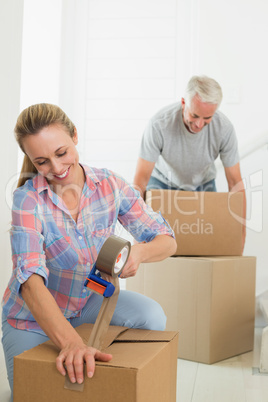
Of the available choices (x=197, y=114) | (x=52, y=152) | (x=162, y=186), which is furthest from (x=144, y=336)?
(x=162, y=186)

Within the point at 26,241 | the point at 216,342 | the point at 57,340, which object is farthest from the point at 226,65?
the point at 57,340

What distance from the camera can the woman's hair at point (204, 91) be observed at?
6.73 feet

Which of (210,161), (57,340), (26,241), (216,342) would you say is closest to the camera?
(57,340)

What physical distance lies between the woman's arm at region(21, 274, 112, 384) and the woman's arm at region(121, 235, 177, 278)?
0.56 ft

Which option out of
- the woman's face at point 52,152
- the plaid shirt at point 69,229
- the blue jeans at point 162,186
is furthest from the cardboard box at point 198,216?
the woman's face at point 52,152

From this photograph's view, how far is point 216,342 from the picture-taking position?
1.94 m

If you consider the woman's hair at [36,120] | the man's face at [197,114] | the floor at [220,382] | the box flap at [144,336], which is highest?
the man's face at [197,114]

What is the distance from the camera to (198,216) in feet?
6.73

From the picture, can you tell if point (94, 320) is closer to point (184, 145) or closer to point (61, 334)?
point (61, 334)

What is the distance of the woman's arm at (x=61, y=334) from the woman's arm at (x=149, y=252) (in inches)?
6.7

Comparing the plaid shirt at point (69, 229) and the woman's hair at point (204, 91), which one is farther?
the woman's hair at point (204, 91)

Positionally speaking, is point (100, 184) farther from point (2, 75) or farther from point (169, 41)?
point (169, 41)

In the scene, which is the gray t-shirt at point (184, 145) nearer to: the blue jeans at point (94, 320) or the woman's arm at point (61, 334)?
the blue jeans at point (94, 320)

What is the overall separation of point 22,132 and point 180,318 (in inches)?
43.2
